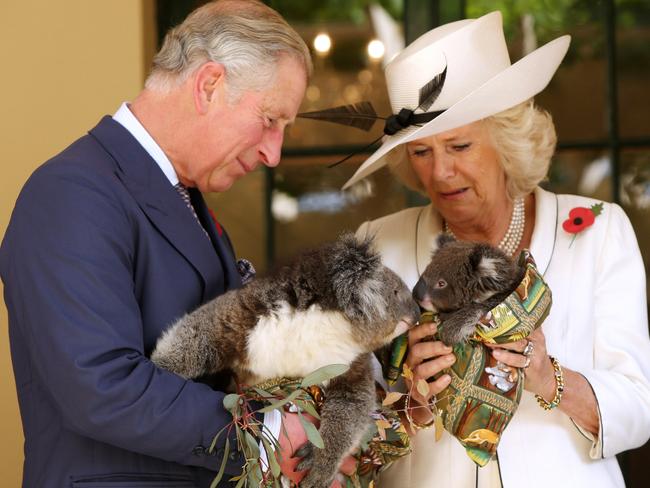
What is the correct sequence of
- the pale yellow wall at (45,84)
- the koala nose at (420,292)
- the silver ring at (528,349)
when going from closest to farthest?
1. the silver ring at (528,349)
2. the koala nose at (420,292)
3. the pale yellow wall at (45,84)

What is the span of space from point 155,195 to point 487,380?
3.01 feet

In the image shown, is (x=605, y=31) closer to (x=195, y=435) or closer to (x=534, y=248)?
(x=534, y=248)

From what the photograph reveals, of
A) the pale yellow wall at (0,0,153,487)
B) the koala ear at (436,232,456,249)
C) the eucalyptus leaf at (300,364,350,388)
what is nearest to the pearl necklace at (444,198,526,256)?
the koala ear at (436,232,456,249)

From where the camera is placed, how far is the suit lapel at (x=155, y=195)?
6.96ft

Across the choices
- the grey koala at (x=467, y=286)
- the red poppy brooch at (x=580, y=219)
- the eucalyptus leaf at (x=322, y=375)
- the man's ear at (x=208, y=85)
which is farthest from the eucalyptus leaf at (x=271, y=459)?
the red poppy brooch at (x=580, y=219)

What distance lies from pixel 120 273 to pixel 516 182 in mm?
1392

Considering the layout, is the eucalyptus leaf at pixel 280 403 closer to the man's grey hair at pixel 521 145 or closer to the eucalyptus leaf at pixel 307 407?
the eucalyptus leaf at pixel 307 407

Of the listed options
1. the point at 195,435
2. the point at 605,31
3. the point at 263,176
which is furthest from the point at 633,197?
the point at 195,435

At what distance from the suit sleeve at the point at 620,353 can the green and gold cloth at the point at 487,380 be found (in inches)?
13.7

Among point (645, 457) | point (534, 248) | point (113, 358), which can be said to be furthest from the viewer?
point (645, 457)

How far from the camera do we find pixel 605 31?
13.8ft

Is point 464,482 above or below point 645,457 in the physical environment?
above

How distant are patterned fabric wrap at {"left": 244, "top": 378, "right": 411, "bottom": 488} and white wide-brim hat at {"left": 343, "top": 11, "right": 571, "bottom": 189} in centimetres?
82

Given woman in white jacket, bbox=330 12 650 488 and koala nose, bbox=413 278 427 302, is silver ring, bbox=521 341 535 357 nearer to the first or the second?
woman in white jacket, bbox=330 12 650 488
